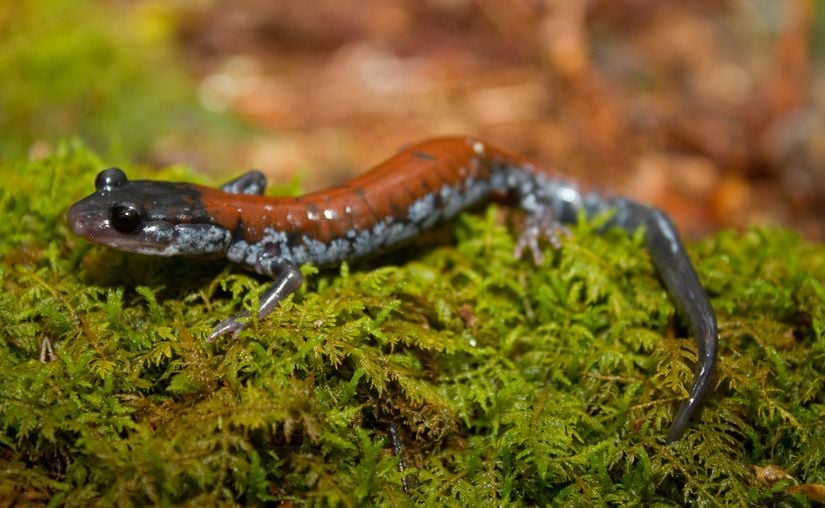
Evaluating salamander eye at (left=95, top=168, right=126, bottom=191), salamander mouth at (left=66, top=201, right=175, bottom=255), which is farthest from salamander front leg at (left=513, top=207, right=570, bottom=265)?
salamander eye at (left=95, top=168, right=126, bottom=191)

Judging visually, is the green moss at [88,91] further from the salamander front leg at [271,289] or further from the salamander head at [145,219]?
the salamander front leg at [271,289]

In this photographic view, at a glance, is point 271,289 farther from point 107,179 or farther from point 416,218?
point 416,218

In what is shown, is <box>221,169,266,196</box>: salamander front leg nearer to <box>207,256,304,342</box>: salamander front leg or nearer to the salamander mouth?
<box>207,256,304,342</box>: salamander front leg

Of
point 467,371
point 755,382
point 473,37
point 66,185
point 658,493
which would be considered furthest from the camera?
point 473,37

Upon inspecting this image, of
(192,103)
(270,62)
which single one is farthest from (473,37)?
(192,103)

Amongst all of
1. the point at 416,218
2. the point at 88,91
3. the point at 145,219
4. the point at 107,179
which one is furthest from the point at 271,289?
the point at 88,91

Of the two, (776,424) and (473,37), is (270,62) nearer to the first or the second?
(473,37)
